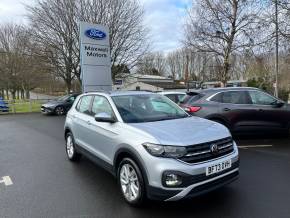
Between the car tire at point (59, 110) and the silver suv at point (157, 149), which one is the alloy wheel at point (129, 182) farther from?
the car tire at point (59, 110)

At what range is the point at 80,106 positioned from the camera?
6.25 meters

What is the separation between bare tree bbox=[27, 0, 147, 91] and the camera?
79.5 ft

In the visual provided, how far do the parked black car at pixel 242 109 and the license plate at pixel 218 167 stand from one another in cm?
420

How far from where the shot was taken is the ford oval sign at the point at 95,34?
1648 cm

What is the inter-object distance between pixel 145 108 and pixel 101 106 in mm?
850

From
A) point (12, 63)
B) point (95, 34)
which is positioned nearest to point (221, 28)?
point (95, 34)

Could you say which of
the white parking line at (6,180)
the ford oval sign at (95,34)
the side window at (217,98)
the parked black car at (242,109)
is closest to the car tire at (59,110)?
the ford oval sign at (95,34)

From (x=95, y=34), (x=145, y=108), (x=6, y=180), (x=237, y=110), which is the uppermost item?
(x=95, y=34)

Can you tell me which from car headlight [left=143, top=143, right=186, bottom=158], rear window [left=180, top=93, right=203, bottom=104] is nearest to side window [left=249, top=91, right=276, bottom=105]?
rear window [left=180, top=93, right=203, bottom=104]

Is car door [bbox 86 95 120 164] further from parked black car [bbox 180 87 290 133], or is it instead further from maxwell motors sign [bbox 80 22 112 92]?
maxwell motors sign [bbox 80 22 112 92]

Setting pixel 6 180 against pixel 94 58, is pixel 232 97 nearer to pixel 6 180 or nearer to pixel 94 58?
pixel 6 180

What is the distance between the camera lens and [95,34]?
16844 millimetres

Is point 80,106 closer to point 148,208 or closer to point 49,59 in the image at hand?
point 148,208

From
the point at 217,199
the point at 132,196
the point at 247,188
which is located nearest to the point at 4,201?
the point at 132,196
